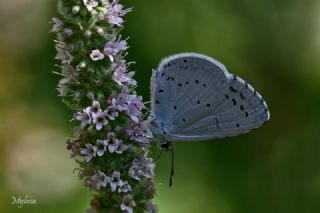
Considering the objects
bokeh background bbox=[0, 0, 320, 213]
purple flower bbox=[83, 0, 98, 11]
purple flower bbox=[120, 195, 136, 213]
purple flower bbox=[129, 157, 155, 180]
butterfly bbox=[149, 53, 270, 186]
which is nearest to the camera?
purple flower bbox=[83, 0, 98, 11]

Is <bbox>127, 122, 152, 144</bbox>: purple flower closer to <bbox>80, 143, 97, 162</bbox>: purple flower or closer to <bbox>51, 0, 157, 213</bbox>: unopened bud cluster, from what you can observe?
<bbox>51, 0, 157, 213</bbox>: unopened bud cluster

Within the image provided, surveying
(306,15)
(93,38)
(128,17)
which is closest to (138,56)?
(128,17)

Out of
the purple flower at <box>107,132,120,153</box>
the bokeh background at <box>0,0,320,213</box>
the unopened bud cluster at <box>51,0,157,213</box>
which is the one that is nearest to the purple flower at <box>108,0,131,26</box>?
the unopened bud cluster at <box>51,0,157,213</box>

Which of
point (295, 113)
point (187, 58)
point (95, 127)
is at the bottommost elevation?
point (295, 113)

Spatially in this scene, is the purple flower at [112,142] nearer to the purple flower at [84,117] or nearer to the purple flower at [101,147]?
the purple flower at [101,147]

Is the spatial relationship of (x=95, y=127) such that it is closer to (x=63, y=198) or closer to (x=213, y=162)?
(x=63, y=198)
